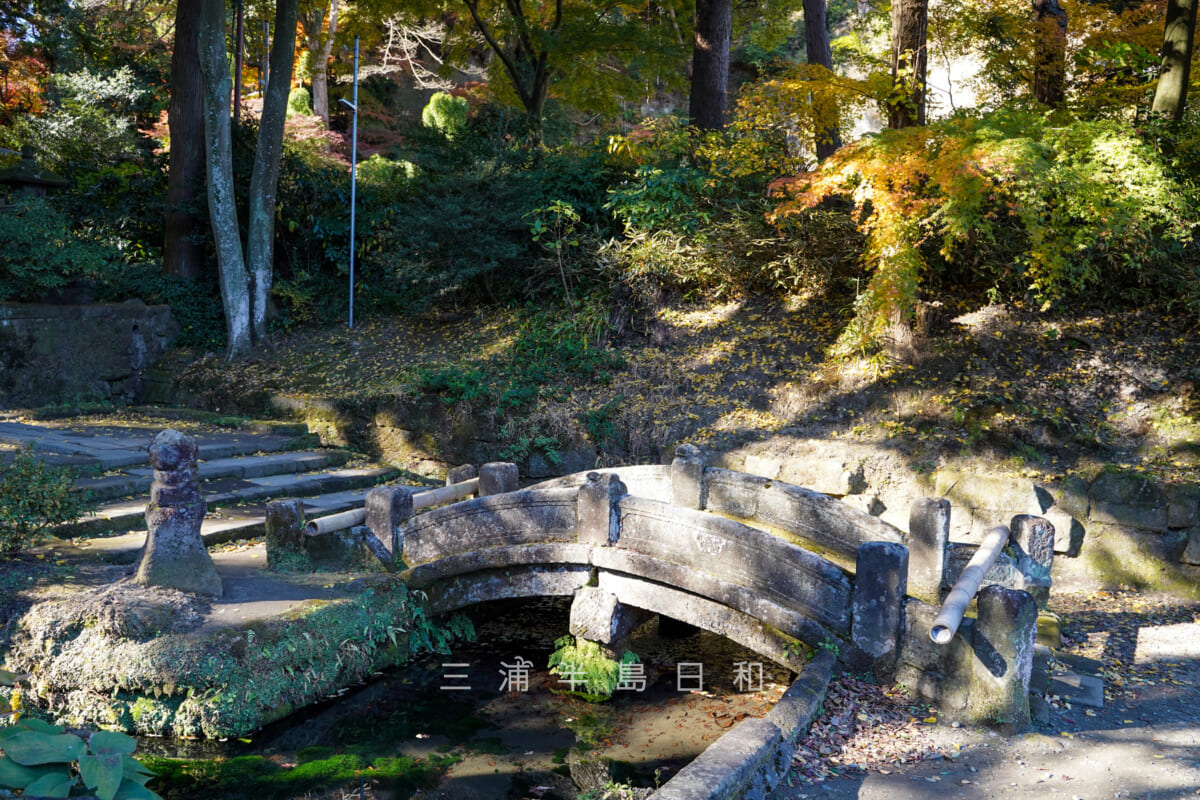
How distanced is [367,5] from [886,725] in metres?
14.2

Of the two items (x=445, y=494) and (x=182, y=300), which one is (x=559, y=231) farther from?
(x=182, y=300)

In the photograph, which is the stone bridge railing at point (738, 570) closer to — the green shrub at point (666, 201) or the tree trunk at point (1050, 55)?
the green shrub at point (666, 201)

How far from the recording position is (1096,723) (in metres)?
4.71

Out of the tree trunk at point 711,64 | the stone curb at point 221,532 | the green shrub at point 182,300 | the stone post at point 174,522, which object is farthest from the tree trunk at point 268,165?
the stone post at point 174,522

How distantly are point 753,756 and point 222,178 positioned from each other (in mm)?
11595

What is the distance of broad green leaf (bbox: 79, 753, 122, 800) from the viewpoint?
9.11 ft

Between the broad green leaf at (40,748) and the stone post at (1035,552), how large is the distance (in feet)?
18.5

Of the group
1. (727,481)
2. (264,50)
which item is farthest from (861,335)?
(264,50)

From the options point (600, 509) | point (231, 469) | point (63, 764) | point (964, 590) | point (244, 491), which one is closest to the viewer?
point (63, 764)

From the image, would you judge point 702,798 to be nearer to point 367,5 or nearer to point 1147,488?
point 1147,488

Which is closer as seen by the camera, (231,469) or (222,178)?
(231,469)

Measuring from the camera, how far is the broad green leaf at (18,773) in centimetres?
270

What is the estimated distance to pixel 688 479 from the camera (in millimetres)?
7008

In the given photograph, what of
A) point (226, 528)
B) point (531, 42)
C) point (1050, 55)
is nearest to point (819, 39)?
point (1050, 55)
